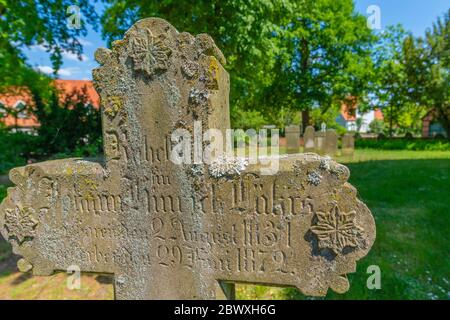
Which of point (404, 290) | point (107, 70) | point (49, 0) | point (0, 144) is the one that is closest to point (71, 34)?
point (49, 0)

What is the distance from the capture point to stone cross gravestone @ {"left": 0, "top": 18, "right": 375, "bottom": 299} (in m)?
1.75

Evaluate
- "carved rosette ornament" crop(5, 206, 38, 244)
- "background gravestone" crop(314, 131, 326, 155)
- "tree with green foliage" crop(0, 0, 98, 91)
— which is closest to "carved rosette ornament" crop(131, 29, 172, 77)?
"carved rosette ornament" crop(5, 206, 38, 244)

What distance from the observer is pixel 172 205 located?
1937 millimetres

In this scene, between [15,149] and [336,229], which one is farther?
[15,149]

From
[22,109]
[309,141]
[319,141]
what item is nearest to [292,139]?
[309,141]

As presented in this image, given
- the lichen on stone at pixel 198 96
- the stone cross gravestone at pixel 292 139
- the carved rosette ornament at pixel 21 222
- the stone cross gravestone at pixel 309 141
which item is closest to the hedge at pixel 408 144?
the stone cross gravestone at pixel 309 141

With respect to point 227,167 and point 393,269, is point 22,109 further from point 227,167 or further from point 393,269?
point 393,269

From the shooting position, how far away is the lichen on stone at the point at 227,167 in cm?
182

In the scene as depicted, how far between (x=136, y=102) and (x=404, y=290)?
133 inches

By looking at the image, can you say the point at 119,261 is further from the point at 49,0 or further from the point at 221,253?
the point at 49,0

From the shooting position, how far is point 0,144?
921 centimetres

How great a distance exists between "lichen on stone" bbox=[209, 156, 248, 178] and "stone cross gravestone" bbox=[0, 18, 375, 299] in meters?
0.01

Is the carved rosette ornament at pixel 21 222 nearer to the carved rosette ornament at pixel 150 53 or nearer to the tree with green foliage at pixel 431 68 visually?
the carved rosette ornament at pixel 150 53

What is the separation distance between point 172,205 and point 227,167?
1.57 feet
